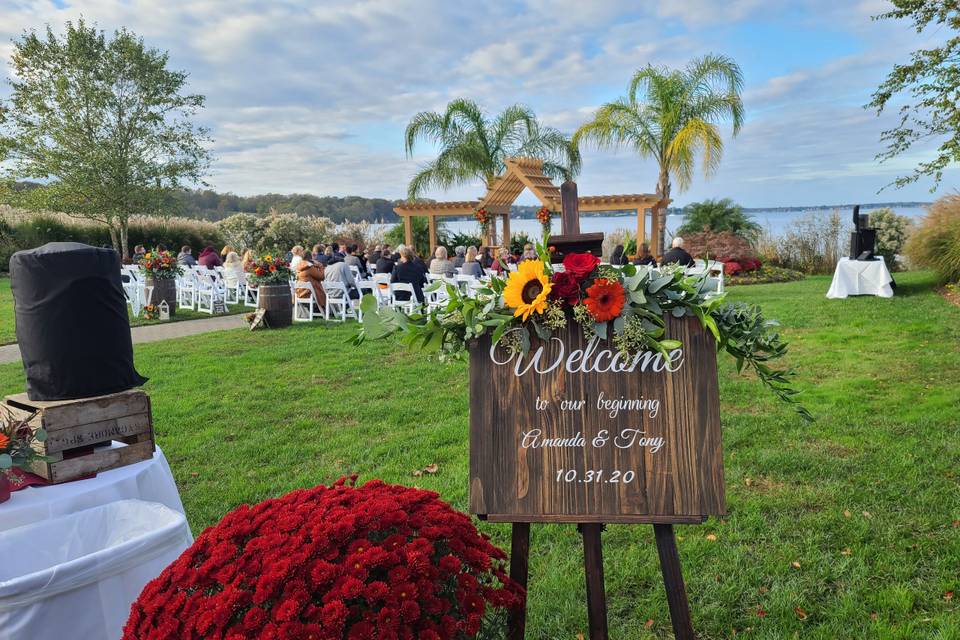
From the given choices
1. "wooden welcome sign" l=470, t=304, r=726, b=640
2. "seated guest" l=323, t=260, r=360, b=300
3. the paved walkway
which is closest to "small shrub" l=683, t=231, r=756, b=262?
"seated guest" l=323, t=260, r=360, b=300

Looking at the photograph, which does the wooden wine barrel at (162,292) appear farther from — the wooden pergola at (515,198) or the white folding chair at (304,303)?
the wooden pergola at (515,198)

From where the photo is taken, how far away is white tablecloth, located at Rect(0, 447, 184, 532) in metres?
2.16

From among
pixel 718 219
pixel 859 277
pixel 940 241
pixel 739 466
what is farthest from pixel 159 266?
pixel 718 219

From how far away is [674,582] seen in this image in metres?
1.92

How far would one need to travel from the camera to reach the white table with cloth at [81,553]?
1772 mm

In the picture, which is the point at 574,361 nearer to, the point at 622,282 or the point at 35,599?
the point at 622,282

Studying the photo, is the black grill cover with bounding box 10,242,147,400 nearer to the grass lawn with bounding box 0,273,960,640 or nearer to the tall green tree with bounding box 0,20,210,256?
the grass lawn with bounding box 0,273,960,640

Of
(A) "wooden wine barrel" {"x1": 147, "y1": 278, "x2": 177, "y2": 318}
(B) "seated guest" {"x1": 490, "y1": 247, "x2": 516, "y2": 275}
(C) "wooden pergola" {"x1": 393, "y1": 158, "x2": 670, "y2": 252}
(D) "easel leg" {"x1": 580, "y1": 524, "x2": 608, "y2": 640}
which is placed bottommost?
(D) "easel leg" {"x1": 580, "y1": 524, "x2": 608, "y2": 640}

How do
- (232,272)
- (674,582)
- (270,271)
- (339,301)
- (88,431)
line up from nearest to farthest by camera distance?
(674,582) < (88,431) < (270,271) < (339,301) < (232,272)

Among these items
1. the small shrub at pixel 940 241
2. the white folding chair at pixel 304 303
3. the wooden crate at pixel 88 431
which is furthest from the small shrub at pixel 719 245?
the wooden crate at pixel 88 431

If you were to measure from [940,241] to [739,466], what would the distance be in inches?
449

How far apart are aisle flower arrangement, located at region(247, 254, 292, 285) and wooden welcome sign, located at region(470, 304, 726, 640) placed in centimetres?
915

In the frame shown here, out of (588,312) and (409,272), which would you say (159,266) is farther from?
(588,312)

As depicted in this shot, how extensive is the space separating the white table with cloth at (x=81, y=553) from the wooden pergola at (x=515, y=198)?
16431mm
